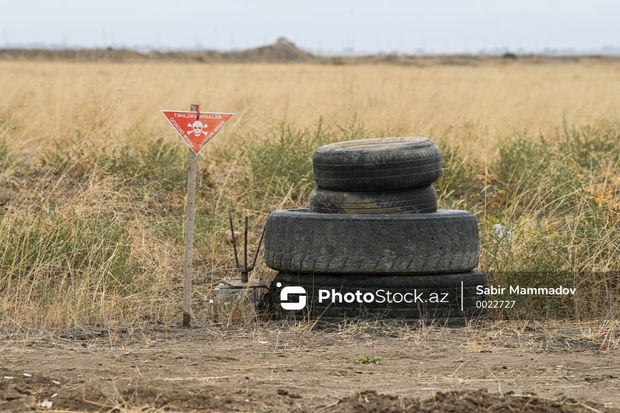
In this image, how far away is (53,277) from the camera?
711cm

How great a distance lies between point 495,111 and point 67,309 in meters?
9.52

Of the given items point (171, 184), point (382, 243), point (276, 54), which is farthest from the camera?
point (276, 54)

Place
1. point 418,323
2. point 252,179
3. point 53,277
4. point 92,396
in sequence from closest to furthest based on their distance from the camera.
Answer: point 92,396 < point 418,323 < point 53,277 < point 252,179

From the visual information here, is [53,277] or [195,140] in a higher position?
[195,140]

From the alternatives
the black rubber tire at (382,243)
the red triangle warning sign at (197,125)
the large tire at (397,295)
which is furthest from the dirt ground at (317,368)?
the red triangle warning sign at (197,125)

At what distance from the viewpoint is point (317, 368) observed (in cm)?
494

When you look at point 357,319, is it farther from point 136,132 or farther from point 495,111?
point 495,111

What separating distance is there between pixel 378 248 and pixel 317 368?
1326 millimetres

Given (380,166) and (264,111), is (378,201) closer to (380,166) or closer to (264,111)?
(380,166)

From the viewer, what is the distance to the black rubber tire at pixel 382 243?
19.9 feet

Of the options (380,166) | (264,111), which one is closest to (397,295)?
(380,166)

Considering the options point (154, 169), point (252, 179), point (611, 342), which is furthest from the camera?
point (154, 169)

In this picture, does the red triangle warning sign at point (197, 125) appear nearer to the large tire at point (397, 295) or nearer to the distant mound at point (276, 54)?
the large tire at point (397, 295)

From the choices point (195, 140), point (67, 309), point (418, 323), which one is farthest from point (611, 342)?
point (67, 309)
